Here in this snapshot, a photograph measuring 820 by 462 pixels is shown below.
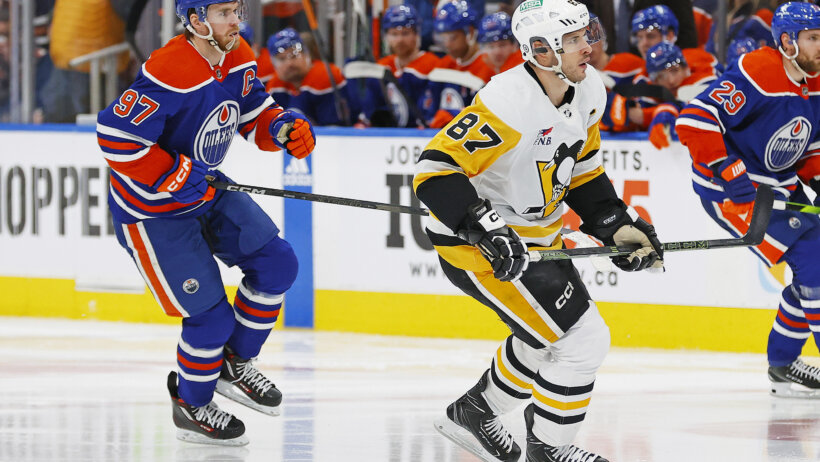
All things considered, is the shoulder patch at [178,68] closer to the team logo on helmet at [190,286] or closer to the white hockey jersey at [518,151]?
the team logo on helmet at [190,286]

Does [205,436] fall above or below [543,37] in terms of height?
below

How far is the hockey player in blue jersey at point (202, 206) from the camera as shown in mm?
4227

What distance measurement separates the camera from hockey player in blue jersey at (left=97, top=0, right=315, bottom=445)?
4.23 m

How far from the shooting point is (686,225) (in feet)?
20.1

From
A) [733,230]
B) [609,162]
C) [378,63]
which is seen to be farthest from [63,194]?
[733,230]

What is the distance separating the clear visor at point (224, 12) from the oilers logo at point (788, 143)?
198 cm

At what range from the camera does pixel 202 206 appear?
14.5ft

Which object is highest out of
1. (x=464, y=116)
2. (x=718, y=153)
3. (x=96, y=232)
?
(x=464, y=116)

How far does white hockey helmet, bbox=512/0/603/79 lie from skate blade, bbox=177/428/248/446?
1.59 metres

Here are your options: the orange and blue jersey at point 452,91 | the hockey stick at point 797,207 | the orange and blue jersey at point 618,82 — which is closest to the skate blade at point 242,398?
the hockey stick at point 797,207

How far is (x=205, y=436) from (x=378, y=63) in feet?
10.6

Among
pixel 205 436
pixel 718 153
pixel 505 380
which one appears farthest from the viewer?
pixel 718 153

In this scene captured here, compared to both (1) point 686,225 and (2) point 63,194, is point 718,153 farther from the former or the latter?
(2) point 63,194

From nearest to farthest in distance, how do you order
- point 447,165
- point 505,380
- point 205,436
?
point 447,165 < point 505,380 < point 205,436
